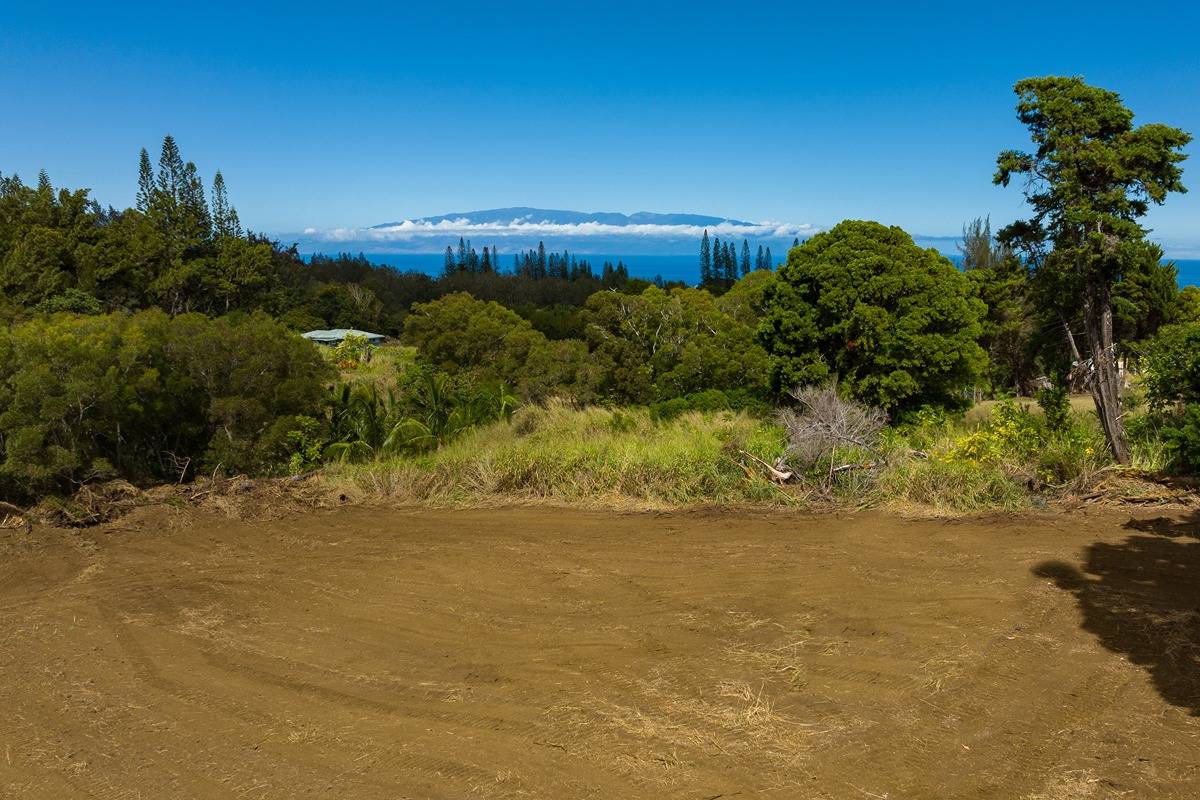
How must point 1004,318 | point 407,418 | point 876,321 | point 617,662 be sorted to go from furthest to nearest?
point 1004,318
point 407,418
point 876,321
point 617,662

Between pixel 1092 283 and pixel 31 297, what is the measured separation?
31221mm

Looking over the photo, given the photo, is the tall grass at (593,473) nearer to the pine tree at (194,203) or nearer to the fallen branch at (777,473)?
Result: the fallen branch at (777,473)

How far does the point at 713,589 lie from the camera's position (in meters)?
6.64

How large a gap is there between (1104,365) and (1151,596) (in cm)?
406

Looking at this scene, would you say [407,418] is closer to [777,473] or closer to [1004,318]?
[777,473]

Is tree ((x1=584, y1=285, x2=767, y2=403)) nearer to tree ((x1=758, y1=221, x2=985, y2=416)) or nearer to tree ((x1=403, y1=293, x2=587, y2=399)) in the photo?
tree ((x1=403, y1=293, x2=587, y2=399))

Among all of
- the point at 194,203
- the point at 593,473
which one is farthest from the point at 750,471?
the point at 194,203

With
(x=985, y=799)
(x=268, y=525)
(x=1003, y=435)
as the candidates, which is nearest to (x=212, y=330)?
(x=268, y=525)

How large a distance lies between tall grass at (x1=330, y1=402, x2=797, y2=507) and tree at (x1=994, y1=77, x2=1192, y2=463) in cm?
368

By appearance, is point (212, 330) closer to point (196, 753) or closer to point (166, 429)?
point (166, 429)

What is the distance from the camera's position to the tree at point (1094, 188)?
29.5 ft

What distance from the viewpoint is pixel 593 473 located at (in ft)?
31.8

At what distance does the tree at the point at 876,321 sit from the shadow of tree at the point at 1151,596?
510 centimetres

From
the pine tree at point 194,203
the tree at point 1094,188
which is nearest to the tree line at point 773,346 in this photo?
the tree at point 1094,188
